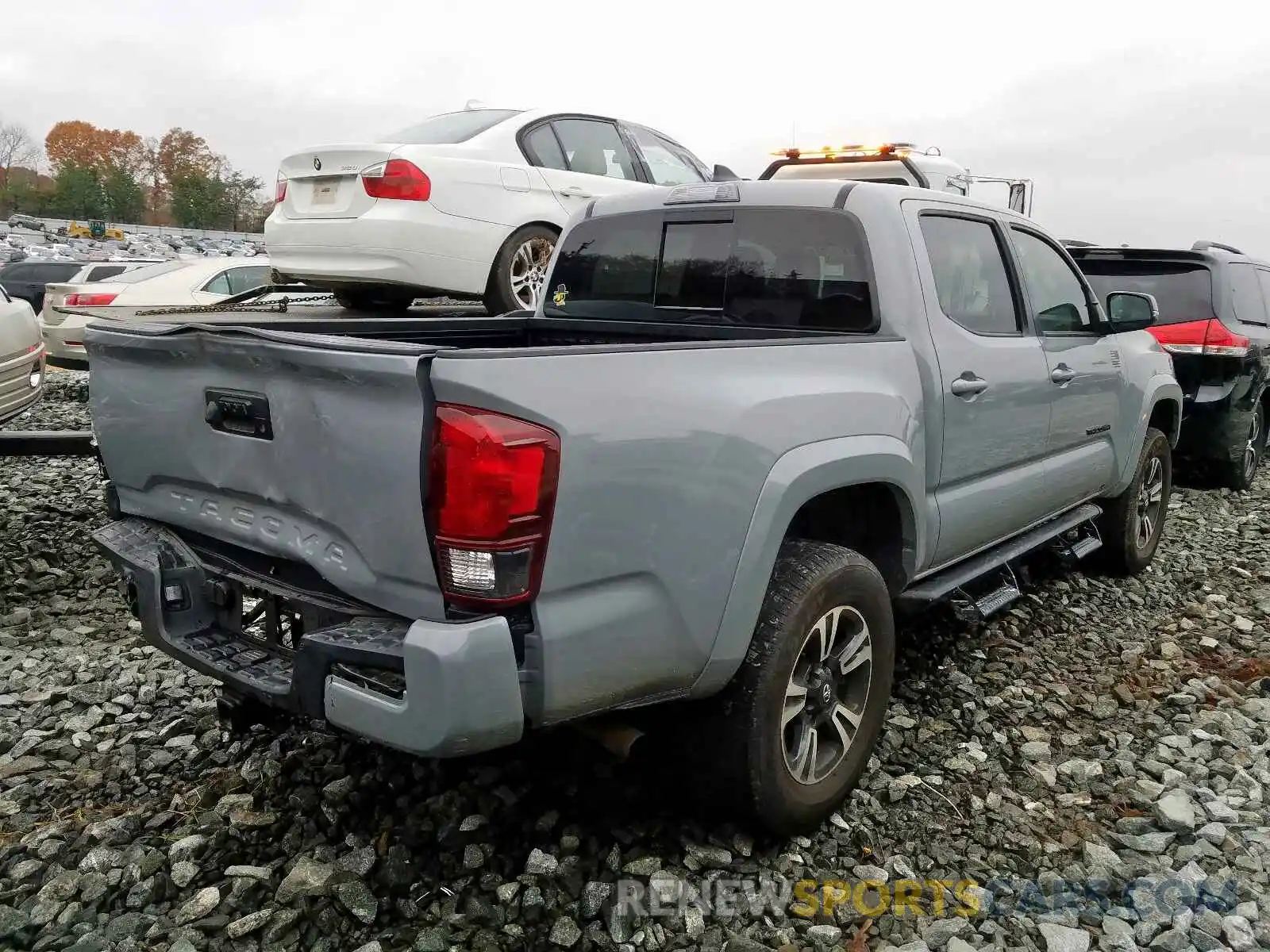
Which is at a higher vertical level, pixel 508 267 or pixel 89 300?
pixel 508 267

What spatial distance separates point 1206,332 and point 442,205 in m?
5.33

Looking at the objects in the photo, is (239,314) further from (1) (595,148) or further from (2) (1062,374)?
(2) (1062,374)

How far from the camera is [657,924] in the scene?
8.25 ft

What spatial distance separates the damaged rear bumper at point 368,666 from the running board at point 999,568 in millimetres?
1727

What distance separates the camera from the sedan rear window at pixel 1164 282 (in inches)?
275

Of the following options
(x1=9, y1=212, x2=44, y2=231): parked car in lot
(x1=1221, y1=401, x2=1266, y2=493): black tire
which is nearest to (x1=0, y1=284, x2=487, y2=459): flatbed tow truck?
(x1=1221, y1=401, x2=1266, y2=493): black tire

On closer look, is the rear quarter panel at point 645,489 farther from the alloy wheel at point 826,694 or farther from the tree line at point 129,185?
the tree line at point 129,185

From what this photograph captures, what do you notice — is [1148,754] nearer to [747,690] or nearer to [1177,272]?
[747,690]

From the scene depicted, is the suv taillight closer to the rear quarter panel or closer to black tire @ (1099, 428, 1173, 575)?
black tire @ (1099, 428, 1173, 575)

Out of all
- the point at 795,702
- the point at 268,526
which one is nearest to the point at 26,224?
the point at 268,526

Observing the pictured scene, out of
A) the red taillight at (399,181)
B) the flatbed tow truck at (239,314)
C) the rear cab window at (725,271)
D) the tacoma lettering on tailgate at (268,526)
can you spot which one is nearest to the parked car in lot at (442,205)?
the red taillight at (399,181)

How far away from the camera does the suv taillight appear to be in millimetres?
6828

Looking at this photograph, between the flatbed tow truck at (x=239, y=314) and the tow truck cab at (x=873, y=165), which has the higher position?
the tow truck cab at (x=873, y=165)

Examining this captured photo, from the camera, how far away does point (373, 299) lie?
7.74 meters
